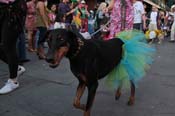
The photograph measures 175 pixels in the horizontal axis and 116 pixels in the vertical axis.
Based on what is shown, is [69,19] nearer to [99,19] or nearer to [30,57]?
[99,19]

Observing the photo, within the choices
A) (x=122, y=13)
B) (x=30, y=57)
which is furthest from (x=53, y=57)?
(x=30, y=57)

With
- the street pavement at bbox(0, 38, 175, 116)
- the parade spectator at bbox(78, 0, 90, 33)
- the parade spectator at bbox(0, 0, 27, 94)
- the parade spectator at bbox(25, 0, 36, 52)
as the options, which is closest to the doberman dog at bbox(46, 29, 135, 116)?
the street pavement at bbox(0, 38, 175, 116)

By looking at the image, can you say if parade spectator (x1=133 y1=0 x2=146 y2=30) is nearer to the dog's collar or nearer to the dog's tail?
the dog's tail

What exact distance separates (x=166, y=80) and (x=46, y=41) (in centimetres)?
414

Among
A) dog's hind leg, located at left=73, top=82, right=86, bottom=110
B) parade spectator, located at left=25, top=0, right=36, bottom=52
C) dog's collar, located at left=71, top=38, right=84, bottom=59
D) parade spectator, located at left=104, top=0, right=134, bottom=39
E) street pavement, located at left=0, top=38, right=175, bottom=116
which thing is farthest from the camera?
parade spectator, located at left=25, top=0, right=36, bottom=52

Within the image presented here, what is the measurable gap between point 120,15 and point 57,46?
2.94 m

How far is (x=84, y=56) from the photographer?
181 inches

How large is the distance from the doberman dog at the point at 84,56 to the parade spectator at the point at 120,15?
1557mm

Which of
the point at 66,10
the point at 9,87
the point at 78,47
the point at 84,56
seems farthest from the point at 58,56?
the point at 66,10

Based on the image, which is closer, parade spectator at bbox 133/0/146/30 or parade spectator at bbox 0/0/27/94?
parade spectator at bbox 0/0/27/94

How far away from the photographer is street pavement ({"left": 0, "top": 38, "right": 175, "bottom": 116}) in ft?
18.3

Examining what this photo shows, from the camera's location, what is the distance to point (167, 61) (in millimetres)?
11102

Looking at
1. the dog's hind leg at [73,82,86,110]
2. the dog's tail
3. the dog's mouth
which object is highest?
the dog's mouth

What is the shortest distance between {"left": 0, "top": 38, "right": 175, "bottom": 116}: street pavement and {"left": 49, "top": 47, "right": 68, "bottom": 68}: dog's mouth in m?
1.35
